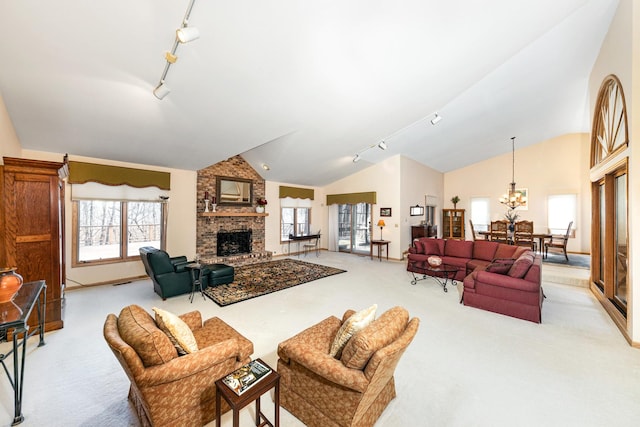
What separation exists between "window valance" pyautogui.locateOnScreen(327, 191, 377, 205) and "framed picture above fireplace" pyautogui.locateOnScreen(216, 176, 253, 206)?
10.0 ft

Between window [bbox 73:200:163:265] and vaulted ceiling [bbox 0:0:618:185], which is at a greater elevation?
vaulted ceiling [bbox 0:0:618:185]

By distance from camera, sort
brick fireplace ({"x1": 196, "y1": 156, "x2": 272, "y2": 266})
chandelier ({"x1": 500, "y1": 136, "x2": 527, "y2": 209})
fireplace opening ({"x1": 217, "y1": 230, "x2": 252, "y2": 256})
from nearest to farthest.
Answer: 1. brick fireplace ({"x1": 196, "y1": 156, "x2": 272, "y2": 266})
2. fireplace opening ({"x1": 217, "y1": 230, "x2": 252, "y2": 256})
3. chandelier ({"x1": 500, "y1": 136, "x2": 527, "y2": 209})

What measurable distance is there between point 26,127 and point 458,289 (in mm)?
7582

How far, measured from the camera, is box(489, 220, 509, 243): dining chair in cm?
707

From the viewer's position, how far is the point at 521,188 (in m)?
8.83

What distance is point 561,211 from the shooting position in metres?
8.18

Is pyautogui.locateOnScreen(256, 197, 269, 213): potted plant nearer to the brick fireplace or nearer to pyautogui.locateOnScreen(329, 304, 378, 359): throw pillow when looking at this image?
the brick fireplace

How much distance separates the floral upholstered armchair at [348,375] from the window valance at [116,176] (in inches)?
208

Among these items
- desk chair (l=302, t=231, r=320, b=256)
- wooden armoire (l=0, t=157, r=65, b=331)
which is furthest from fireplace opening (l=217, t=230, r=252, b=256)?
wooden armoire (l=0, t=157, r=65, b=331)

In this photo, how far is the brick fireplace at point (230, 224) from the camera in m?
6.52

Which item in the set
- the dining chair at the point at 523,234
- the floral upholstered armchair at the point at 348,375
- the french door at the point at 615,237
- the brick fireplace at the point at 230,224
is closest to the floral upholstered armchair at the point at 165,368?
the floral upholstered armchair at the point at 348,375

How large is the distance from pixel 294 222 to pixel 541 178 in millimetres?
8505

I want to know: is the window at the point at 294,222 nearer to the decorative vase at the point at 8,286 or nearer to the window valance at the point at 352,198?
the window valance at the point at 352,198

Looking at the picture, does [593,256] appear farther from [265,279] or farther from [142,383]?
[142,383]
